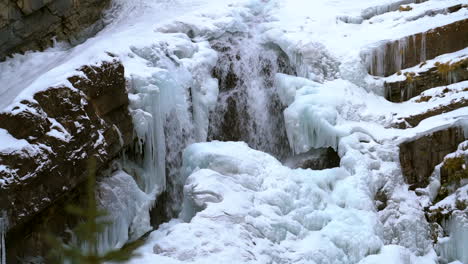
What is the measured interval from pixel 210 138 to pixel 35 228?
350 cm

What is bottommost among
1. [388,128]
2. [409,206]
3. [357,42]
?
[409,206]

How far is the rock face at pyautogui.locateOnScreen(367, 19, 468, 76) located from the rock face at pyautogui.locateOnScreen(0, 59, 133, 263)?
3914 mm

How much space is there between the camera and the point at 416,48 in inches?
364

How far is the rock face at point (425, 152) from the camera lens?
27.2ft

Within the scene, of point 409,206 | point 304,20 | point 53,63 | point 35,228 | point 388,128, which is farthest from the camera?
point 304,20

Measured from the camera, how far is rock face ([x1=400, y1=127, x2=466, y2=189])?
828 cm

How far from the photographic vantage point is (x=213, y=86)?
30.5 ft

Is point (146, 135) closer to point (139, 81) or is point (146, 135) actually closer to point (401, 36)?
point (139, 81)

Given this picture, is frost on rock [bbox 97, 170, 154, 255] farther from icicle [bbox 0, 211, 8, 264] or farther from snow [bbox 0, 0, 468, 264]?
icicle [bbox 0, 211, 8, 264]

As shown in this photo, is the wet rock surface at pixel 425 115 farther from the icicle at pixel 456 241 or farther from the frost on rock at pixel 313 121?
the icicle at pixel 456 241

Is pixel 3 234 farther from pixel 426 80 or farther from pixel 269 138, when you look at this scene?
pixel 426 80

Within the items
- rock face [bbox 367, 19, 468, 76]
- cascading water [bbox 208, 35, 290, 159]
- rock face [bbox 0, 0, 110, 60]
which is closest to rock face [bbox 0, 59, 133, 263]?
cascading water [bbox 208, 35, 290, 159]

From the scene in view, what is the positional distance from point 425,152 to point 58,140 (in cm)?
471

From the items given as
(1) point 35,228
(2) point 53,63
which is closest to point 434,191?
(1) point 35,228
